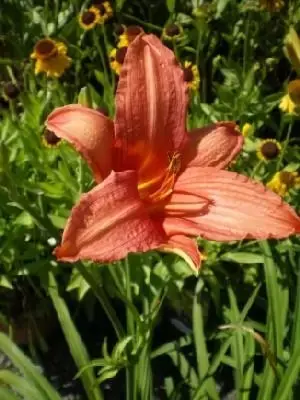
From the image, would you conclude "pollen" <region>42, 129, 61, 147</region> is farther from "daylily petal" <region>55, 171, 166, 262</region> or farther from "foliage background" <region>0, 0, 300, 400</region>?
"daylily petal" <region>55, 171, 166, 262</region>

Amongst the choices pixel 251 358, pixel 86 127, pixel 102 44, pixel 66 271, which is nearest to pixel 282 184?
pixel 251 358

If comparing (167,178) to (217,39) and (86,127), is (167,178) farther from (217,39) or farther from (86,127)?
(217,39)

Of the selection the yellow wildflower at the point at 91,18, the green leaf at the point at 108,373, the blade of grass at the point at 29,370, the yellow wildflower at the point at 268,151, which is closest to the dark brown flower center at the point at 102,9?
the yellow wildflower at the point at 91,18

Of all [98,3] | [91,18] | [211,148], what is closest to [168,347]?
[211,148]

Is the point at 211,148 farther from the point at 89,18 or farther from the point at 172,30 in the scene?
the point at 89,18

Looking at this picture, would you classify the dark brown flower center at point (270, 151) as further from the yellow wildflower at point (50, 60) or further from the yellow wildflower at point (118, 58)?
the yellow wildflower at point (50, 60)

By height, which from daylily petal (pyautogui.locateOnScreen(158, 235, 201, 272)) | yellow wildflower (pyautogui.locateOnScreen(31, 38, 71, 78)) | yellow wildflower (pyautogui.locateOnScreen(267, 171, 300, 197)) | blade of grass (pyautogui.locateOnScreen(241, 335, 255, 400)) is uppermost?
daylily petal (pyautogui.locateOnScreen(158, 235, 201, 272))

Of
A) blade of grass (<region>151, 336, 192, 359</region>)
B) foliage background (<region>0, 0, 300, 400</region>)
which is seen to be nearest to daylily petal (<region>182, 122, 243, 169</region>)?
foliage background (<region>0, 0, 300, 400</region>)
